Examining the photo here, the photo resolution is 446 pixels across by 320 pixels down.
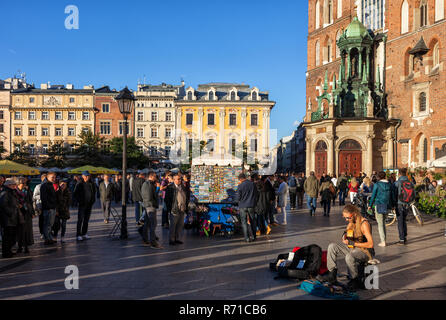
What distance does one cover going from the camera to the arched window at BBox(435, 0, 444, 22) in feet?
98.7

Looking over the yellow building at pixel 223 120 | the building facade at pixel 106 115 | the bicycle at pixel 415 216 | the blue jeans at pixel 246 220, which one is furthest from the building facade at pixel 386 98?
the building facade at pixel 106 115

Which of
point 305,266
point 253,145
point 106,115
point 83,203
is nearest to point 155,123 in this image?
point 106,115

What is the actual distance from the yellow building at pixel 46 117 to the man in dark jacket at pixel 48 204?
199 feet

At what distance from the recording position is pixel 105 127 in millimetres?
69500

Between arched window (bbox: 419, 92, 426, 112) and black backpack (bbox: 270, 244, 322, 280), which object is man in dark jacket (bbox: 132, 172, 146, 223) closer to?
black backpack (bbox: 270, 244, 322, 280)

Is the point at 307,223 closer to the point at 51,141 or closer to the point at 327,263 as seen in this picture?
the point at 327,263

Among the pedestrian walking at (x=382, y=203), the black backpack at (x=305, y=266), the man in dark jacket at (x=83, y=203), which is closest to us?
the black backpack at (x=305, y=266)

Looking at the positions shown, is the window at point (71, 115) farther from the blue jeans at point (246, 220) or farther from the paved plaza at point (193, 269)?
the blue jeans at point (246, 220)

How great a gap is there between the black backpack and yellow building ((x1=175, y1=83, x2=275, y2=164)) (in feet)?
189

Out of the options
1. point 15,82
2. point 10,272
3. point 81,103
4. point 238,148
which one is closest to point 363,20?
point 238,148

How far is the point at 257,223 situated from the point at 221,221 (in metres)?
1.31

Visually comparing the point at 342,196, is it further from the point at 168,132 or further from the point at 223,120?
the point at 168,132

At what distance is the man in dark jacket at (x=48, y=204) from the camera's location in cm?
1109

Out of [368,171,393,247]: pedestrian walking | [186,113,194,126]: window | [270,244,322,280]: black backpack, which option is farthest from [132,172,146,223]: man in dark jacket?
[186,113,194,126]: window
